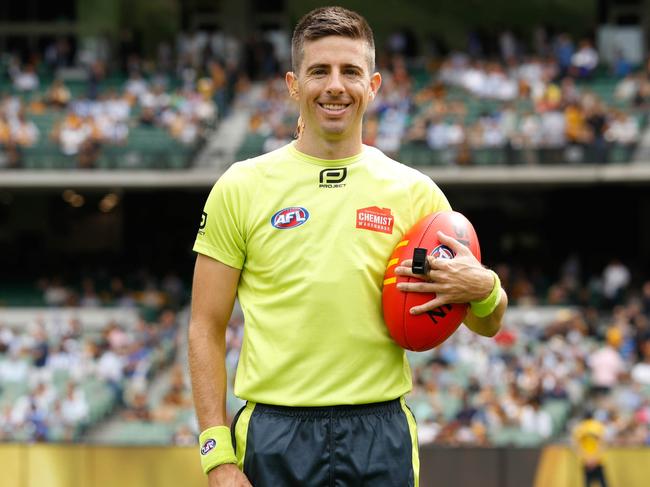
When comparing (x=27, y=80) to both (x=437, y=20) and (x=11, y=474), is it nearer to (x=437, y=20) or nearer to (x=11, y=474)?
(x=437, y=20)

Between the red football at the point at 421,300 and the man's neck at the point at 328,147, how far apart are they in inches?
11.4

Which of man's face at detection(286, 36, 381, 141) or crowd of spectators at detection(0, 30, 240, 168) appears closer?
man's face at detection(286, 36, 381, 141)

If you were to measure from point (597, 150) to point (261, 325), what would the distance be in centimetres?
1635

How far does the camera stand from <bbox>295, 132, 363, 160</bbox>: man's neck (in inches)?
136

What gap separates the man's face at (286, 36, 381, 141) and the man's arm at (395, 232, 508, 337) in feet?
1.41

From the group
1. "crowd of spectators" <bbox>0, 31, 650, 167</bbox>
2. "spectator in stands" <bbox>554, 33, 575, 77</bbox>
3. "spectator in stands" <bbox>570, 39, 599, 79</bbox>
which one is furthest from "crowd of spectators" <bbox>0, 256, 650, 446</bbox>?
"spectator in stands" <bbox>554, 33, 575, 77</bbox>

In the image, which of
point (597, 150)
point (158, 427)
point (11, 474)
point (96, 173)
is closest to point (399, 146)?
point (597, 150)

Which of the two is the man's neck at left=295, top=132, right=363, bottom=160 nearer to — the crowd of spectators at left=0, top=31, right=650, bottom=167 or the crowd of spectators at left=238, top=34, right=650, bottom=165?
the crowd of spectators at left=0, top=31, right=650, bottom=167

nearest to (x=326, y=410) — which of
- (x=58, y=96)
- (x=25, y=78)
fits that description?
(x=58, y=96)

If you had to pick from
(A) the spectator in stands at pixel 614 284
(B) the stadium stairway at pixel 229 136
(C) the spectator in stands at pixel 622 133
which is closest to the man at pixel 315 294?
(A) the spectator in stands at pixel 614 284

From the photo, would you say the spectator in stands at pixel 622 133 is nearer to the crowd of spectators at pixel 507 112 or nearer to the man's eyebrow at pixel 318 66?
the crowd of spectators at pixel 507 112

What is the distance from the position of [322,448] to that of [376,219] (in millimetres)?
664

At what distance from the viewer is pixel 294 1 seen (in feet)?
79.3

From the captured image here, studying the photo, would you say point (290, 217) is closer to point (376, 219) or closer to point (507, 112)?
point (376, 219)
